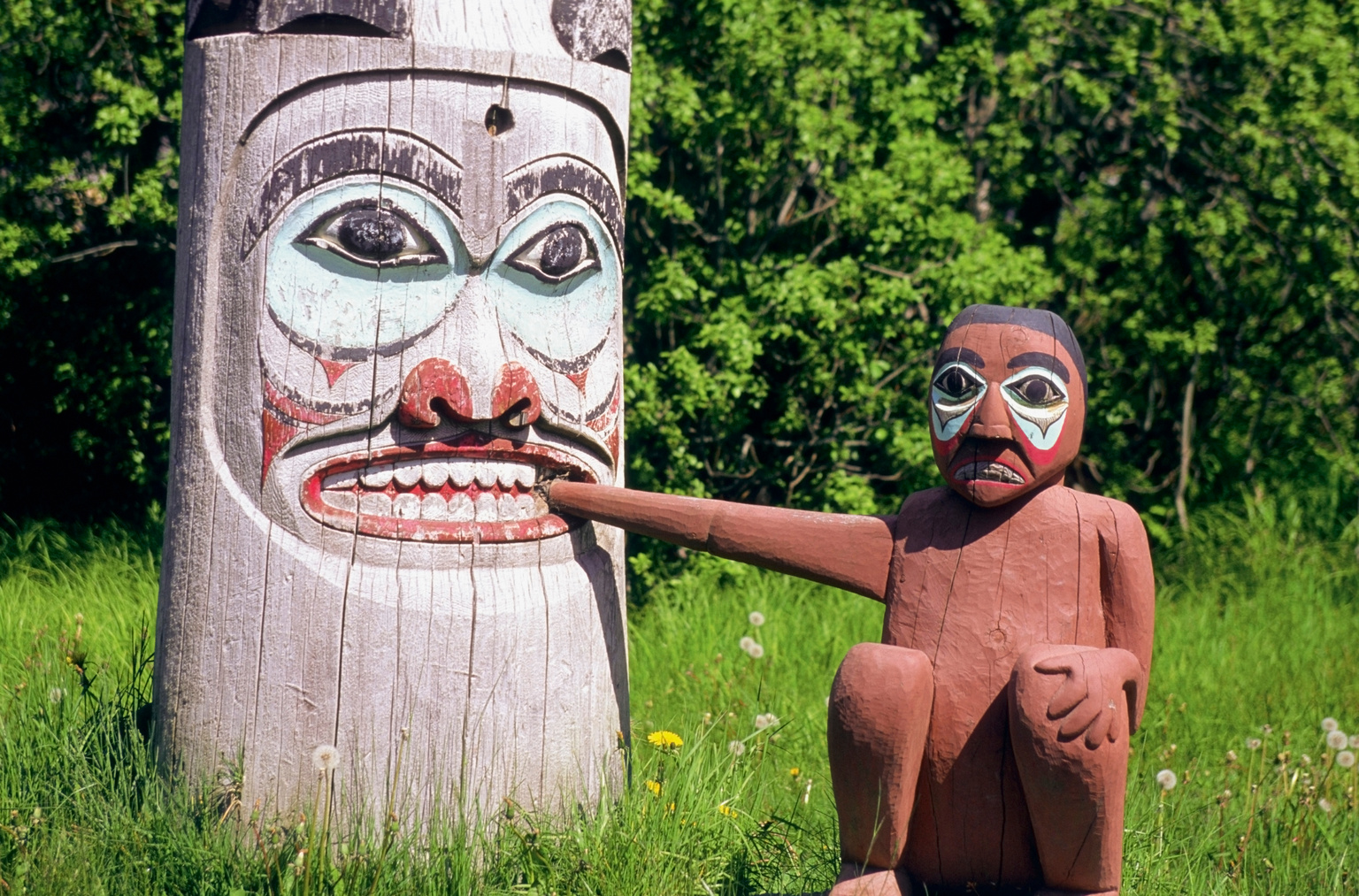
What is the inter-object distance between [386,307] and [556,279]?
38 cm

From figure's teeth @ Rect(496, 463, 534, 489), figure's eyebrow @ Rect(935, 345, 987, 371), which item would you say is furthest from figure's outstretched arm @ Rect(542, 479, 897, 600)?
figure's eyebrow @ Rect(935, 345, 987, 371)

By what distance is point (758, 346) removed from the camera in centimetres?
620

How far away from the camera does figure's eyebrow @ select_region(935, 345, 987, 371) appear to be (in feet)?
8.70

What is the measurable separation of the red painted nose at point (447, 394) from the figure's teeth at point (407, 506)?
0.51 feet

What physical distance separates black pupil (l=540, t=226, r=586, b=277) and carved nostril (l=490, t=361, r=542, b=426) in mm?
234

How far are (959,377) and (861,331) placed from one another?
3.80 meters

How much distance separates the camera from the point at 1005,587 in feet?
8.63

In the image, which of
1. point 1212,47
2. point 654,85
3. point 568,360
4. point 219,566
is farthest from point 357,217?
point 1212,47

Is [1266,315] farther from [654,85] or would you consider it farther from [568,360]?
[568,360]

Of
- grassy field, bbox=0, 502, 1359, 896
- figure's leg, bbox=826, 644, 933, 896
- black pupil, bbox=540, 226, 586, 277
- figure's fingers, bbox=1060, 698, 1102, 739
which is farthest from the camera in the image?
black pupil, bbox=540, 226, 586, 277

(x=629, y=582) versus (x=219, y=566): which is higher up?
(x=219, y=566)

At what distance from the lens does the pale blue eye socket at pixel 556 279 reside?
2930mm

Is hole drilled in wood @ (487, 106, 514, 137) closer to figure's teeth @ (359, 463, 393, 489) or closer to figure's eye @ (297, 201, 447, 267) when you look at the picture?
figure's eye @ (297, 201, 447, 267)

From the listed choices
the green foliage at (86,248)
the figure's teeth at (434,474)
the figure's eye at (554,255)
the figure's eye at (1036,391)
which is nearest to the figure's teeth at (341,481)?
the figure's teeth at (434,474)
